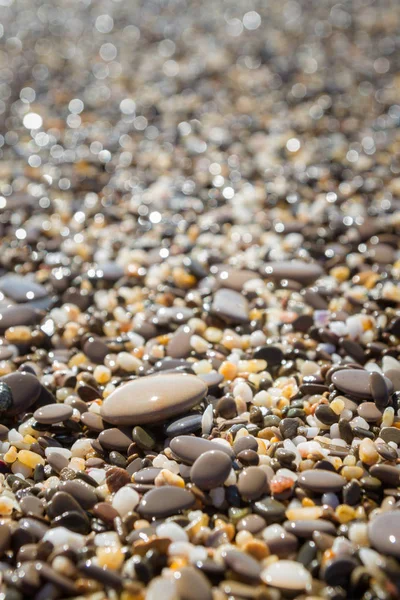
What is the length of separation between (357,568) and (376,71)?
3.52 meters

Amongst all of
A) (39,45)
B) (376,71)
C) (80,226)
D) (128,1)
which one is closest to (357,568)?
(80,226)

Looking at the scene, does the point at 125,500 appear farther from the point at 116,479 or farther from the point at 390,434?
the point at 390,434

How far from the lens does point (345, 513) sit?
1474 millimetres

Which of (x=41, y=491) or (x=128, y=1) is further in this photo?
(x=128, y=1)

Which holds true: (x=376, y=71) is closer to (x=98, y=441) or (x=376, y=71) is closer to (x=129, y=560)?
(x=98, y=441)

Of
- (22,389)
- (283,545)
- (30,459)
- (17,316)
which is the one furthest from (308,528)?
(17,316)

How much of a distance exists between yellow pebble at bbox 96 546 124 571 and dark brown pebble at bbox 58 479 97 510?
153mm

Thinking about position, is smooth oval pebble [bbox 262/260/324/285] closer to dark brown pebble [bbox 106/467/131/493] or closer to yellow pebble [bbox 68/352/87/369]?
yellow pebble [bbox 68/352/87/369]

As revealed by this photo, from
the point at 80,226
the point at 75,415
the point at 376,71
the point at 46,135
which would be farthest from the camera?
the point at 376,71

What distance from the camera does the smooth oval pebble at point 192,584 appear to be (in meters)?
1.29

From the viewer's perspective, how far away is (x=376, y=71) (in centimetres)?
406

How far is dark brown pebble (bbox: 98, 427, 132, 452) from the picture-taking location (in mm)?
1730

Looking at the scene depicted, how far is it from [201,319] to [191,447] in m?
0.69

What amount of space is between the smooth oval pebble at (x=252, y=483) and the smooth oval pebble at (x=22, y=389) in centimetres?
71
